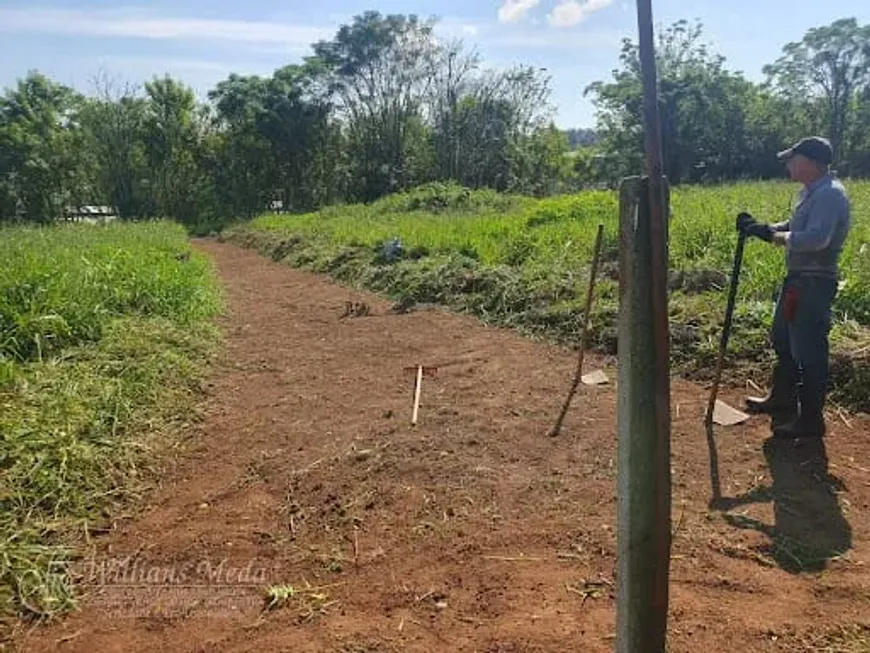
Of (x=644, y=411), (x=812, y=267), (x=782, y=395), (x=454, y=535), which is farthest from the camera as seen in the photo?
(x=782, y=395)

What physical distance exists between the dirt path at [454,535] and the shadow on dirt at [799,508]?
1cm

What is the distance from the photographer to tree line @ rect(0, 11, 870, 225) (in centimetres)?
3105

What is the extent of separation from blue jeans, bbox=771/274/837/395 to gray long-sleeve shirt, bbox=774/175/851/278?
7 cm

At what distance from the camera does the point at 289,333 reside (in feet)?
24.6

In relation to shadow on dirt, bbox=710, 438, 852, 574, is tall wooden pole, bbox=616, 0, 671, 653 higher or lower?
higher

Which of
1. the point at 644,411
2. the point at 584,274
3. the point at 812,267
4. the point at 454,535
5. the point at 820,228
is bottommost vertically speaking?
the point at 454,535

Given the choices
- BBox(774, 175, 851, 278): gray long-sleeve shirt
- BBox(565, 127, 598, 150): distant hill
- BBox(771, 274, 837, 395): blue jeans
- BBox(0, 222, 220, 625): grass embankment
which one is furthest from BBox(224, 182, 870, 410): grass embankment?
BBox(565, 127, 598, 150): distant hill

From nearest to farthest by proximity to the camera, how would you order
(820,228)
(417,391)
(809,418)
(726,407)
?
(820,228)
(809,418)
(726,407)
(417,391)

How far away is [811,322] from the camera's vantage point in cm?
353

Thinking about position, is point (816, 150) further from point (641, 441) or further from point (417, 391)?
point (417, 391)

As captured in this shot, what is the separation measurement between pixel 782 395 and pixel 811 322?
0.69 metres

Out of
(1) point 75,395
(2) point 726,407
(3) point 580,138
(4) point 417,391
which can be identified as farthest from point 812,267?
(3) point 580,138

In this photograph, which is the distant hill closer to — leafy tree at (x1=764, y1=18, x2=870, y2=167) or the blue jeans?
leafy tree at (x1=764, y1=18, x2=870, y2=167)

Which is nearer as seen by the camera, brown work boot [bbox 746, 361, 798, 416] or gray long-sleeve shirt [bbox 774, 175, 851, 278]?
gray long-sleeve shirt [bbox 774, 175, 851, 278]
